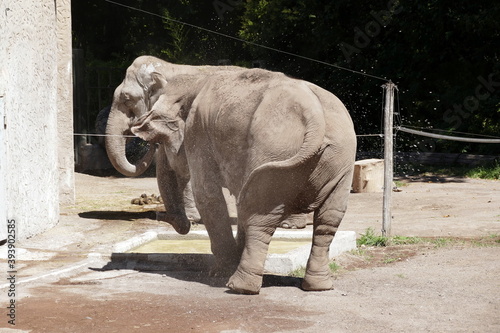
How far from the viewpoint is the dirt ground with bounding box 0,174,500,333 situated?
5398 mm

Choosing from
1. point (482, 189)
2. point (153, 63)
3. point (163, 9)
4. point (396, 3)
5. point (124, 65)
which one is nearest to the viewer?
point (153, 63)

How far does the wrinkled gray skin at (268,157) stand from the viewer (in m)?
5.96

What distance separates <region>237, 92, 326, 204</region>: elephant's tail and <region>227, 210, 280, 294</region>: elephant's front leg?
13.6 inches

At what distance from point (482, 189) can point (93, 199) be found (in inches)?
243

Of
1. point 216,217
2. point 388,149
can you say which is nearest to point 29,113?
point 216,217

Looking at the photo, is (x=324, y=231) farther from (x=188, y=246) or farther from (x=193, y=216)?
(x=193, y=216)

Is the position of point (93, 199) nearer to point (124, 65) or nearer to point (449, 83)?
point (124, 65)

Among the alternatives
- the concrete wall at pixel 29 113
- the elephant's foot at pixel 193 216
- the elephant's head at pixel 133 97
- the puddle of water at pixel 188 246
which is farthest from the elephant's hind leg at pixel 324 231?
the elephant's foot at pixel 193 216

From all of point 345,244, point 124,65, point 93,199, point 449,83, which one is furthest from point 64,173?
point 449,83

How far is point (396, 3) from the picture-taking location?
17984 mm

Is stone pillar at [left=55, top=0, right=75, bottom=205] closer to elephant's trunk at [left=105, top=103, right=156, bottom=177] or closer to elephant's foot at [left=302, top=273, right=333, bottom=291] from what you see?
elephant's trunk at [left=105, top=103, right=156, bottom=177]

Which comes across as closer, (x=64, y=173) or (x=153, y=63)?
(x=153, y=63)

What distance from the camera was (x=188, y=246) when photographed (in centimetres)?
858

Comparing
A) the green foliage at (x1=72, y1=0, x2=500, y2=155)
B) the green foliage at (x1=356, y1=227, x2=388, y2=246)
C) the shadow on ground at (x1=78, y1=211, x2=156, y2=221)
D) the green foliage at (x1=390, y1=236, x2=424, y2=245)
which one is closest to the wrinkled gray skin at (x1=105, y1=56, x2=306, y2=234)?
the green foliage at (x1=356, y1=227, x2=388, y2=246)
